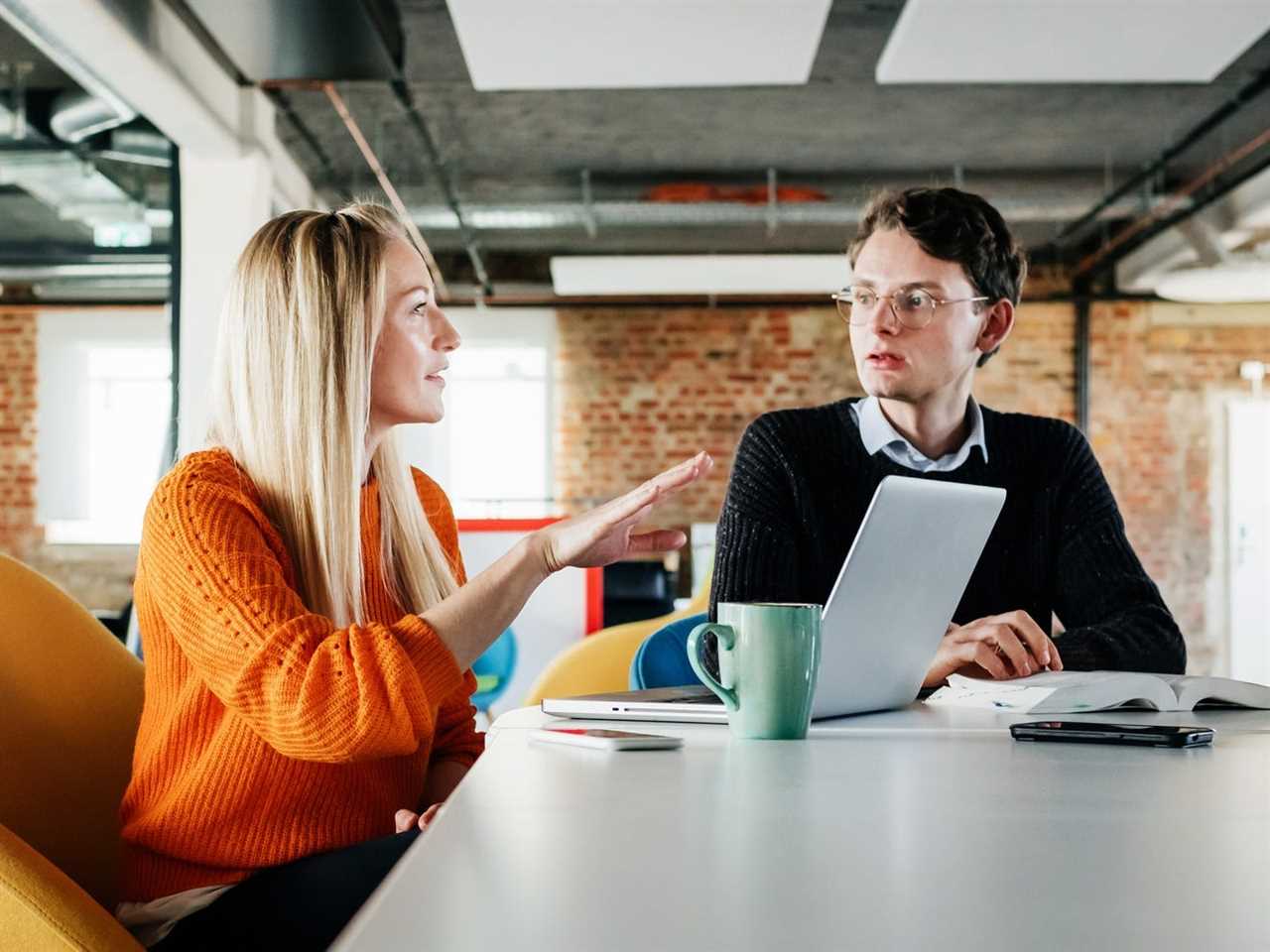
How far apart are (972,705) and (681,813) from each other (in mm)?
742

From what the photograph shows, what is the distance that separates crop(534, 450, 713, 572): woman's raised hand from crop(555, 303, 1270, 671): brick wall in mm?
8755

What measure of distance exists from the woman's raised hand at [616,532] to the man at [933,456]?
0.44m

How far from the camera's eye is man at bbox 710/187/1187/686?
1.84 meters

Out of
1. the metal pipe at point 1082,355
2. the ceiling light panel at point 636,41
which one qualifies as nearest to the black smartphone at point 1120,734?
the ceiling light panel at point 636,41

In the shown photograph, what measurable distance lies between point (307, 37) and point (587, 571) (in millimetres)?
2252

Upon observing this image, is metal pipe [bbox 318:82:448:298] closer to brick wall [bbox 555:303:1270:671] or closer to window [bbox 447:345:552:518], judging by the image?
window [bbox 447:345:552:518]

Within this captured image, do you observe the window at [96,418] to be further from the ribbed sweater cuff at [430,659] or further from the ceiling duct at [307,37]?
the ribbed sweater cuff at [430,659]

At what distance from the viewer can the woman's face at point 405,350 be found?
4.97 ft

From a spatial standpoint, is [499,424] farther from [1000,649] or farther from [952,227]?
[1000,649]

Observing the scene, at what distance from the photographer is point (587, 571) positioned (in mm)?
4121

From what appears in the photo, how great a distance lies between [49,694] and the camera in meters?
1.34

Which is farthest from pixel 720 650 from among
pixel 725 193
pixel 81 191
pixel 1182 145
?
pixel 725 193

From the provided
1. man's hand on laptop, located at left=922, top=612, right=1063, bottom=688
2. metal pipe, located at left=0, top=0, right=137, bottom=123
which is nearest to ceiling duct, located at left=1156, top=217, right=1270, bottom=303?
metal pipe, located at left=0, top=0, right=137, bottom=123

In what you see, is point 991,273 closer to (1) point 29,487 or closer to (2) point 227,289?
(2) point 227,289
